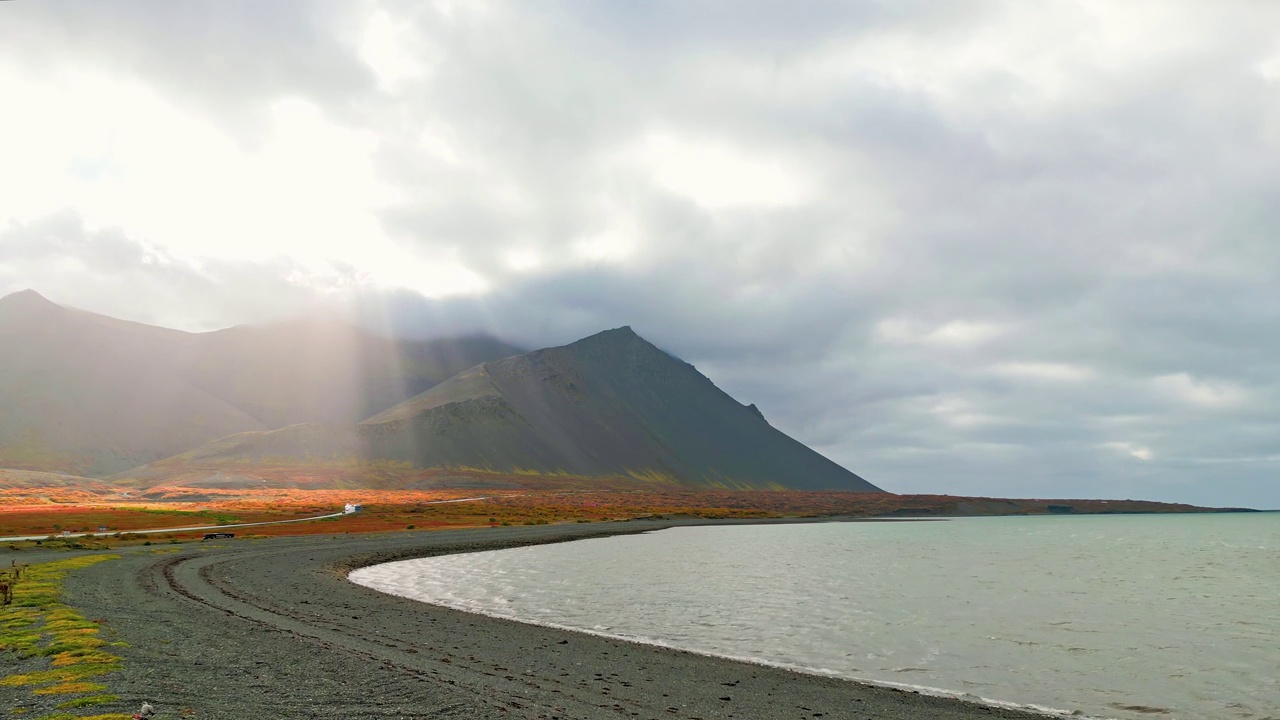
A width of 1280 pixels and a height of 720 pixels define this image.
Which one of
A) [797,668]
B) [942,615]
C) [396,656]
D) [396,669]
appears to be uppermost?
[396,669]

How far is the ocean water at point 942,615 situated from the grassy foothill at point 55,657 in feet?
56.5

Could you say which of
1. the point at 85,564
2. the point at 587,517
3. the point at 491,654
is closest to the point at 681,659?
the point at 491,654

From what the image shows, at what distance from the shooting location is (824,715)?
19391mm

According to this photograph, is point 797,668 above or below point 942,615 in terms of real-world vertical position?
above

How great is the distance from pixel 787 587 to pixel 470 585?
70.9 feet

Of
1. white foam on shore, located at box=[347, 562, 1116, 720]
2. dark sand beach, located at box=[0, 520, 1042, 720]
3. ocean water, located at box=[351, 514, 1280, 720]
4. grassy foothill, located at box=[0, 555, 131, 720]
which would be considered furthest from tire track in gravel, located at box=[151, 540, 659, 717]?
ocean water, located at box=[351, 514, 1280, 720]

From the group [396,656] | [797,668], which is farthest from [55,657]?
[797,668]

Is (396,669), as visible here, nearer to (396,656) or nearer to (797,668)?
(396,656)

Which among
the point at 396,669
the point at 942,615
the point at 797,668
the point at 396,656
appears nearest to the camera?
the point at 396,669

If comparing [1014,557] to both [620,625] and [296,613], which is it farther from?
[296,613]

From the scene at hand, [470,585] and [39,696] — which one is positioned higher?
[39,696]

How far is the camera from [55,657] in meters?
19.4

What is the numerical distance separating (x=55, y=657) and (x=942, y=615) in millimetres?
37616

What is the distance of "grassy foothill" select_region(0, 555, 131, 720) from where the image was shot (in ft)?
49.6
